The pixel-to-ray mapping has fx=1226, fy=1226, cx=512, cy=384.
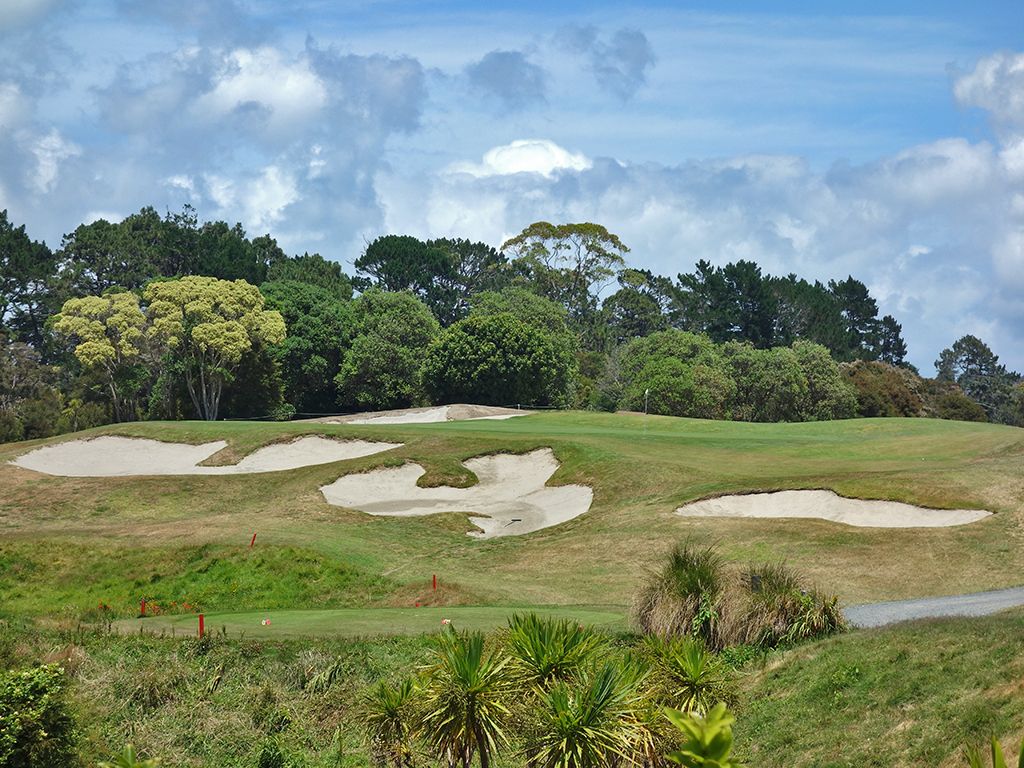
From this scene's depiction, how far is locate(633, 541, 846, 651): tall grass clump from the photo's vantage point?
955 inches

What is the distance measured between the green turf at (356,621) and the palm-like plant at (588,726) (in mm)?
9730

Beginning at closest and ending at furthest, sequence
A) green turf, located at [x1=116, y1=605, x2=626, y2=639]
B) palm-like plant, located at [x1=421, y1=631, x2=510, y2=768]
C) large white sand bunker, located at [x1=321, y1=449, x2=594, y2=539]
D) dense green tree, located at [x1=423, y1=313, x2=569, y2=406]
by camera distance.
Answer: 1. palm-like plant, located at [x1=421, y1=631, x2=510, y2=768]
2. green turf, located at [x1=116, y1=605, x2=626, y2=639]
3. large white sand bunker, located at [x1=321, y1=449, x2=594, y2=539]
4. dense green tree, located at [x1=423, y1=313, x2=569, y2=406]

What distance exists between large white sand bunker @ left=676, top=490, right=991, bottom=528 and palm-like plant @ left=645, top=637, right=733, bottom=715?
20.7 m

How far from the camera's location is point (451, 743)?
1625cm

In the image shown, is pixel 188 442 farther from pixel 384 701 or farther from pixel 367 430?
pixel 384 701

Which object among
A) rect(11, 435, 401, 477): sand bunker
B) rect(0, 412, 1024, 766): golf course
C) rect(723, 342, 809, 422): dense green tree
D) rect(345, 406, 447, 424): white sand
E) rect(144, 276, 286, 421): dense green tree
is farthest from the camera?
rect(723, 342, 809, 422): dense green tree

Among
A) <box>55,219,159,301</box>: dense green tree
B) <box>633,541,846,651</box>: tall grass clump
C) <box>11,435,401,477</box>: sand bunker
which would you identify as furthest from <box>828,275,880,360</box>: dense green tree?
<box>633,541,846,651</box>: tall grass clump

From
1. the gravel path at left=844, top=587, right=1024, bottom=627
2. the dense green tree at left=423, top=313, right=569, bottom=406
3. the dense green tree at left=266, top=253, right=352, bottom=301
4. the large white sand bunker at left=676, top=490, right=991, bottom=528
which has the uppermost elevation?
the dense green tree at left=266, top=253, right=352, bottom=301

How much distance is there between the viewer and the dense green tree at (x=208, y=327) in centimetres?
9462

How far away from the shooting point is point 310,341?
4363 inches

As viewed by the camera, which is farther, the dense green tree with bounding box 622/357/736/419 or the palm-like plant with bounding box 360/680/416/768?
the dense green tree with bounding box 622/357/736/419

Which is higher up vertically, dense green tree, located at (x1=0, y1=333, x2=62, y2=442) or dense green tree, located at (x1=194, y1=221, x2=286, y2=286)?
dense green tree, located at (x1=194, y1=221, x2=286, y2=286)

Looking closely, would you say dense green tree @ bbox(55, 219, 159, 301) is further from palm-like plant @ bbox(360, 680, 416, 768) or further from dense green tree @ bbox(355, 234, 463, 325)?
palm-like plant @ bbox(360, 680, 416, 768)

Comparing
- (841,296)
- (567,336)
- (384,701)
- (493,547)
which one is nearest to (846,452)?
(493,547)
